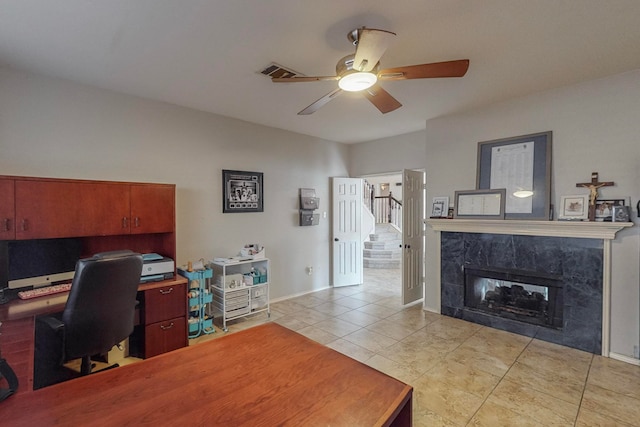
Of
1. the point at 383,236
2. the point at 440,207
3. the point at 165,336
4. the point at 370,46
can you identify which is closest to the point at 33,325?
the point at 165,336

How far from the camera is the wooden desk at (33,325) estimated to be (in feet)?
5.00

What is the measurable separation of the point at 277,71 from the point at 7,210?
2.44 metres

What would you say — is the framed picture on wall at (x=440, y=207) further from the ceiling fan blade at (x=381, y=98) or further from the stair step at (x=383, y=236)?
the stair step at (x=383, y=236)

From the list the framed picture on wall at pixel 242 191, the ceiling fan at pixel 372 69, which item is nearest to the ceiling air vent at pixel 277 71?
the ceiling fan at pixel 372 69

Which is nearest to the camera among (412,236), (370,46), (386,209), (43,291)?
(370,46)

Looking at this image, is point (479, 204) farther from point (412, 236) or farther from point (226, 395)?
point (226, 395)

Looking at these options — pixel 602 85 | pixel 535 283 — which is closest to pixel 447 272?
pixel 535 283

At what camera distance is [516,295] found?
11.6 ft

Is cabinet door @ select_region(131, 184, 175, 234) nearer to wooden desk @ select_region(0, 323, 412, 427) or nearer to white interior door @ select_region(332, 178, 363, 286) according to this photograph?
wooden desk @ select_region(0, 323, 412, 427)

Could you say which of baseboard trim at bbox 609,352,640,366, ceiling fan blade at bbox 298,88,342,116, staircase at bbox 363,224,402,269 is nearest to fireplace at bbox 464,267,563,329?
baseboard trim at bbox 609,352,640,366

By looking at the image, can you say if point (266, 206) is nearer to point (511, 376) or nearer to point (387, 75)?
point (387, 75)

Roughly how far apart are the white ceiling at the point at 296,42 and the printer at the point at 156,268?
1754 mm

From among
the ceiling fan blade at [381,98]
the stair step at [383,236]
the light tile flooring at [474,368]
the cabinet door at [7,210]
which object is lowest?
the light tile flooring at [474,368]

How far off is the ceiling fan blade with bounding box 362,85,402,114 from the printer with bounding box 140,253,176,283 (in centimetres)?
256
